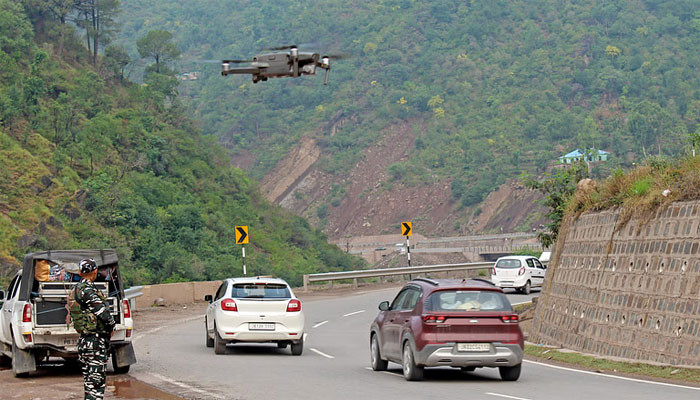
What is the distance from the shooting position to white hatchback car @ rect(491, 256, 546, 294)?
4159cm

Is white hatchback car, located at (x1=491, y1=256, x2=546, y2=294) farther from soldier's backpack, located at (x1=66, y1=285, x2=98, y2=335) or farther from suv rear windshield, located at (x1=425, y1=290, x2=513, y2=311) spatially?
soldier's backpack, located at (x1=66, y1=285, x2=98, y2=335)

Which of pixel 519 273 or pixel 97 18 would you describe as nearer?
pixel 519 273

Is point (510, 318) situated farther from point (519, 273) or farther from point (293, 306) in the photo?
A: point (519, 273)

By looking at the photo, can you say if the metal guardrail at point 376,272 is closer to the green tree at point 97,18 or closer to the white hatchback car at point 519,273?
the white hatchback car at point 519,273

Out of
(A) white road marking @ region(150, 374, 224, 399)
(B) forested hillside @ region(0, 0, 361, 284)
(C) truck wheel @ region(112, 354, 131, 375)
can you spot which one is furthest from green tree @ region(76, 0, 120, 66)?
(A) white road marking @ region(150, 374, 224, 399)

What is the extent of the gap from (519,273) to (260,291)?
2348cm

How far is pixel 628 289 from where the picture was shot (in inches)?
783

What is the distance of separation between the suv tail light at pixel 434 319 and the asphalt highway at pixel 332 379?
966mm

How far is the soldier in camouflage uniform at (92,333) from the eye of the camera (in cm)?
1100

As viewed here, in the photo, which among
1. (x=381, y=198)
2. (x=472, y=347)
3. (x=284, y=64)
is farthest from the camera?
(x=381, y=198)

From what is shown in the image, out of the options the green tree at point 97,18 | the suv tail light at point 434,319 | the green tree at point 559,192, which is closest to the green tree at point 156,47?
the green tree at point 97,18

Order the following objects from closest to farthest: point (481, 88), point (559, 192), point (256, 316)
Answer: point (256, 316), point (559, 192), point (481, 88)

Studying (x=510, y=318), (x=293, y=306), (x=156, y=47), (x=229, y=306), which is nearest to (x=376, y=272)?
(x=293, y=306)

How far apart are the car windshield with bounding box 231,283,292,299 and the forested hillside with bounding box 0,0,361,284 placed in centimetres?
3217
